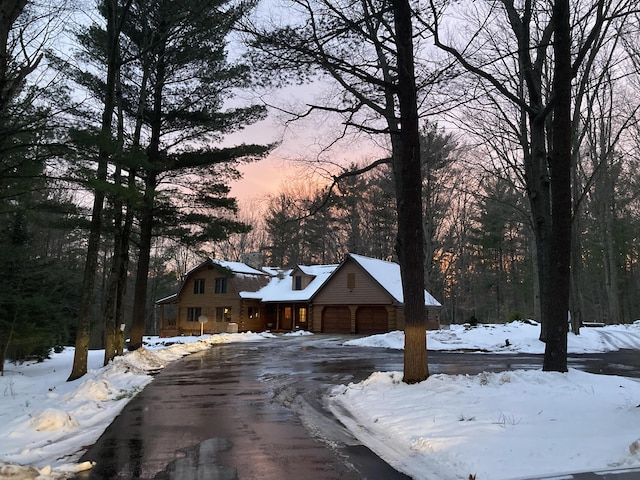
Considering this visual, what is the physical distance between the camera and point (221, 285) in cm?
4197

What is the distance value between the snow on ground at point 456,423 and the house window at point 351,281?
26.6 meters

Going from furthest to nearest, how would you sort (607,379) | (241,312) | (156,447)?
1. (241,312)
2. (607,379)
3. (156,447)

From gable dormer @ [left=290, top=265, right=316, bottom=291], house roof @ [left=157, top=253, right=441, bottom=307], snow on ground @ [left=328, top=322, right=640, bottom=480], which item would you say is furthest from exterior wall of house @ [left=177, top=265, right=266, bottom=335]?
snow on ground @ [left=328, top=322, right=640, bottom=480]

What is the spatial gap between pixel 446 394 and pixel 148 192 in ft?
30.6

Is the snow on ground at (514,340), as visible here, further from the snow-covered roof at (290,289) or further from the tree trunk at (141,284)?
the snow-covered roof at (290,289)

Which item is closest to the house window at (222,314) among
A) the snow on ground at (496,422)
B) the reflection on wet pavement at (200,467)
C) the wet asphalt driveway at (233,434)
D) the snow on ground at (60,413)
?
the snow on ground at (60,413)

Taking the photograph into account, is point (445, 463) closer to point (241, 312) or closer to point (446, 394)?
point (446, 394)

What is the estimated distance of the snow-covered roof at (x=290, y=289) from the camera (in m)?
40.8

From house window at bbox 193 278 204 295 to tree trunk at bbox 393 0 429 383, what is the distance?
34.9 metres

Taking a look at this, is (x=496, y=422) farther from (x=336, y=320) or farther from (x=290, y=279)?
(x=290, y=279)

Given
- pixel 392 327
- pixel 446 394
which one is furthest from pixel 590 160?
pixel 446 394

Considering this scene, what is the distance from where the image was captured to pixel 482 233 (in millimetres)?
48469

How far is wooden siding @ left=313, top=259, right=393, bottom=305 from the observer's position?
36219mm

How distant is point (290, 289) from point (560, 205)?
34557mm
